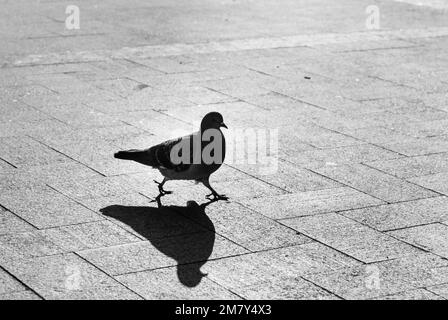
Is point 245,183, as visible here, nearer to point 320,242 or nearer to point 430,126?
point 320,242

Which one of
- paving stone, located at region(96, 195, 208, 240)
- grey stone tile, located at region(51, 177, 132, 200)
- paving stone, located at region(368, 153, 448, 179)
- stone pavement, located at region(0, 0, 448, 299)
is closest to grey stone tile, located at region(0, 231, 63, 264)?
stone pavement, located at region(0, 0, 448, 299)

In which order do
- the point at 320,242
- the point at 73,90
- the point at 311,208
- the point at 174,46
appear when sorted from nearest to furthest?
the point at 320,242
the point at 311,208
the point at 73,90
the point at 174,46

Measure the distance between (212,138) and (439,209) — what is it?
1.96 meters

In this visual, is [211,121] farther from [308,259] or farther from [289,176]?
[308,259]

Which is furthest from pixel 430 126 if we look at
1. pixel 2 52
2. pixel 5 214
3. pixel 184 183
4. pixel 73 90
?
pixel 2 52

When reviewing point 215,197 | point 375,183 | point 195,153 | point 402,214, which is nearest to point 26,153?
point 215,197

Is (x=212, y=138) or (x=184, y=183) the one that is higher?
(x=212, y=138)

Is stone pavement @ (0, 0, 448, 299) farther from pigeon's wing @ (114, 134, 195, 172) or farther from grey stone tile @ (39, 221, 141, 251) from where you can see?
pigeon's wing @ (114, 134, 195, 172)

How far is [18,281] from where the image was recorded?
579cm

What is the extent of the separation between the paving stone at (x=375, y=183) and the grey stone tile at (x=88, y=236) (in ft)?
7.26

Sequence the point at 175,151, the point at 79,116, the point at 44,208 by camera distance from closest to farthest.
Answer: the point at 175,151 < the point at 44,208 < the point at 79,116

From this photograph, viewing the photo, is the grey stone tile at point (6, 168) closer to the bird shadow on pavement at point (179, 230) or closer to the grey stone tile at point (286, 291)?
the bird shadow on pavement at point (179, 230)

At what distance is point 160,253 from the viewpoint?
6309mm

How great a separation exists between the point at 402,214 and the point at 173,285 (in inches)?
88.5
